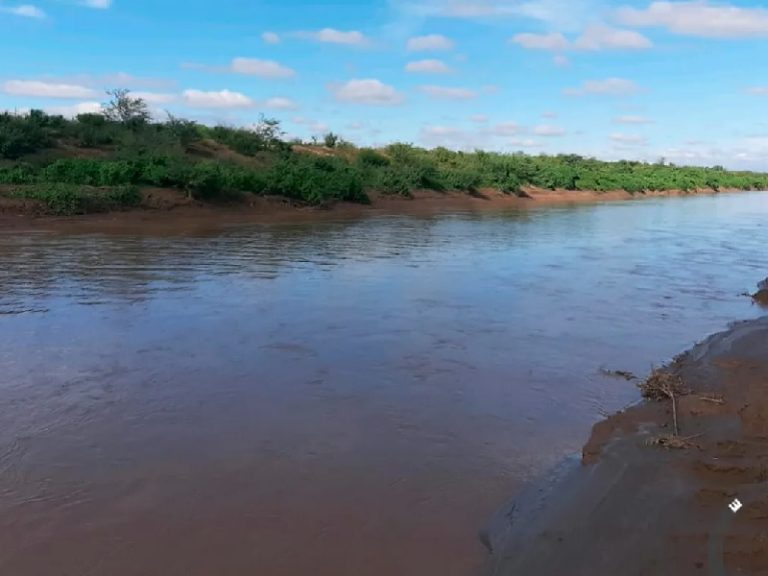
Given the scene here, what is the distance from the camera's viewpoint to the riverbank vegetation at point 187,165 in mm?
21500

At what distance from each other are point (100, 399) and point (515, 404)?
346 centimetres

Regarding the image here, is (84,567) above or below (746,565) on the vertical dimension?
below

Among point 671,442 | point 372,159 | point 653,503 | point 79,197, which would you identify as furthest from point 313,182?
point 653,503

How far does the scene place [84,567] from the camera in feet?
11.3

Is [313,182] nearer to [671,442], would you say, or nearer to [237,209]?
[237,209]

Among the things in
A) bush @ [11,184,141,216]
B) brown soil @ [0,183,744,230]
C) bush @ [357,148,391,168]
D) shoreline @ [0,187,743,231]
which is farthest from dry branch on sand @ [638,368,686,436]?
bush @ [357,148,391,168]

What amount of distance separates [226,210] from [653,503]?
2206 centimetres

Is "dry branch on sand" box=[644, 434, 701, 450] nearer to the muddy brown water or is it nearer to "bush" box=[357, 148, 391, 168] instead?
the muddy brown water

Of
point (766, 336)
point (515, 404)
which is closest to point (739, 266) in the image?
point (766, 336)

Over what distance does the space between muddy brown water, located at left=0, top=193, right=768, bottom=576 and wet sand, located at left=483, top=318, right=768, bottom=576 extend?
252 mm

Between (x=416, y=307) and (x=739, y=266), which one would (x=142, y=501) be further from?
(x=739, y=266)

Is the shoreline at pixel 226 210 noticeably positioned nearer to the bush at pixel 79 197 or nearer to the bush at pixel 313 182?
the bush at pixel 79 197

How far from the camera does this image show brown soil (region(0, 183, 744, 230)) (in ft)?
62.8

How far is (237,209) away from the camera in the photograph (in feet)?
81.6
